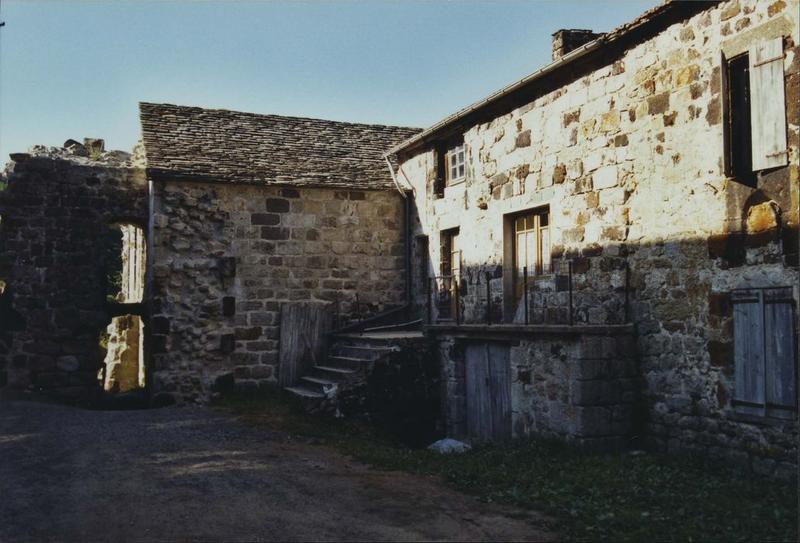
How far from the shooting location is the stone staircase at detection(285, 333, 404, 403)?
1212cm

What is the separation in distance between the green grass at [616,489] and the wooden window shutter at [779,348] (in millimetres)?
858

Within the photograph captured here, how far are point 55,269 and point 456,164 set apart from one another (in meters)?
7.80

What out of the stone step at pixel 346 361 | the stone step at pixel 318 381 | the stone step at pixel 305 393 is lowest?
the stone step at pixel 305 393

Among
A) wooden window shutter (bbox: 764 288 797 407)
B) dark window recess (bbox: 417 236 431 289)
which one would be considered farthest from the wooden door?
wooden window shutter (bbox: 764 288 797 407)

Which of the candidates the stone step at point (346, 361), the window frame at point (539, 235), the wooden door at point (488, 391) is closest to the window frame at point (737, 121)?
the window frame at point (539, 235)

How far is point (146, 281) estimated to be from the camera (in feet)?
48.1

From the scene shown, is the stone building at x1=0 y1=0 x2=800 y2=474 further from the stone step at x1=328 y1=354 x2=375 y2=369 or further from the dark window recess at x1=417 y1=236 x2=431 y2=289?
the stone step at x1=328 y1=354 x2=375 y2=369

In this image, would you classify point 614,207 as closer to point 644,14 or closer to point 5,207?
point 644,14

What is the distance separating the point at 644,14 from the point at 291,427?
7549 millimetres

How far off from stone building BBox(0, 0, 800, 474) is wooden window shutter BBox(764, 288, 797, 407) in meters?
0.02

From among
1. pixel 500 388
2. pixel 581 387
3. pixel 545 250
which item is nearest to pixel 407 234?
pixel 545 250

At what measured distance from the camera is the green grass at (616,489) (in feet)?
19.7

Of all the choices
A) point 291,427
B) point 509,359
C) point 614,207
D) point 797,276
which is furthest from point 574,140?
point 291,427

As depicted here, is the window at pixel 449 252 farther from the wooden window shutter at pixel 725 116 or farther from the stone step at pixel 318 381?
the wooden window shutter at pixel 725 116
